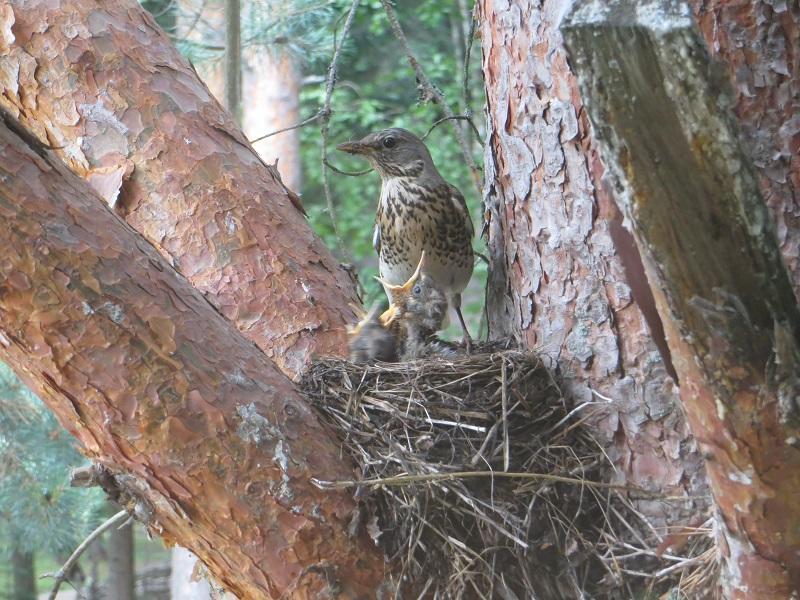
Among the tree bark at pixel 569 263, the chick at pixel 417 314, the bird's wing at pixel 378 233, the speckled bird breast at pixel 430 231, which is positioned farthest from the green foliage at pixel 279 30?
the tree bark at pixel 569 263

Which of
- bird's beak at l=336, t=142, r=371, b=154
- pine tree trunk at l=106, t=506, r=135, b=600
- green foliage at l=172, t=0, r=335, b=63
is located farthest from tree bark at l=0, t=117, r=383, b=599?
pine tree trunk at l=106, t=506, r=135, b=600

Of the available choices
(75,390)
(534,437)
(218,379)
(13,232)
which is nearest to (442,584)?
Answer: (534,437)

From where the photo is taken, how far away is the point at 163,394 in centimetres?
162

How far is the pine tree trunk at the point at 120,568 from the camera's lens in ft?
18.7

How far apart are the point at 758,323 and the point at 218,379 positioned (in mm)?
936

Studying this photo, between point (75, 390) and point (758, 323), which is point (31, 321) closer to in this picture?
point (75, 390)

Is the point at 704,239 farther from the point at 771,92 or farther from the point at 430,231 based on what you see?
the point at 430,231

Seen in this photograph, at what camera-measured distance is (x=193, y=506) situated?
1666 mm

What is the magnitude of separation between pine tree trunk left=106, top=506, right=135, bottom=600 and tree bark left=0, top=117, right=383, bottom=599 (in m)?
4.25

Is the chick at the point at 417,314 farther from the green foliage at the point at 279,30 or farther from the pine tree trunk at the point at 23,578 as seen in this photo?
the pine tree trunk at the point at 23,578

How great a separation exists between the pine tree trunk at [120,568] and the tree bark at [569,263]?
13.8 ft

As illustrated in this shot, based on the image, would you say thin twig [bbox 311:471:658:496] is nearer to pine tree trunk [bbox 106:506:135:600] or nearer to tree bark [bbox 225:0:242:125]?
tree bark [bbox 225:0:242:125]

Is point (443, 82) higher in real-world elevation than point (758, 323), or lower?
higher

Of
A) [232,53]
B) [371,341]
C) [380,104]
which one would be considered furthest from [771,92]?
[380,104]
